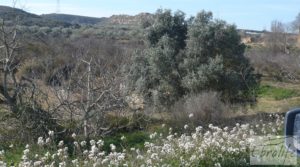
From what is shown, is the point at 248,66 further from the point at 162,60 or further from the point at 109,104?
the point at 109,104

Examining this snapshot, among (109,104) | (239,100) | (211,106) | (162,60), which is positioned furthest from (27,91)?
(239,100)

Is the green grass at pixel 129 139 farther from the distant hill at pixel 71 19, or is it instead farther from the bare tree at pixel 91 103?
the distant hill at pixel 71 19

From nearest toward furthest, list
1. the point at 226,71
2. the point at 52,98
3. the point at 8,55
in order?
the point at 8,55 < the point at 52,98 < the point at 226,71

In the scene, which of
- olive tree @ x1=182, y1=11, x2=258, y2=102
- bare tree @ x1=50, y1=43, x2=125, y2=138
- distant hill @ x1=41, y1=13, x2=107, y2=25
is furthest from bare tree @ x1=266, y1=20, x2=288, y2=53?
bare tree @ x1=50, y1=43, x2=125, y2=138

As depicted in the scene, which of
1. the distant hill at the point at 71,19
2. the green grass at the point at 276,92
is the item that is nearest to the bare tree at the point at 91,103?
the green grass at the point at 276,92

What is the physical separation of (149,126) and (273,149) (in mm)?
11677

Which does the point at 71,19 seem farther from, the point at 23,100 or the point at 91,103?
the point at 91,103

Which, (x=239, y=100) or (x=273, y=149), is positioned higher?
(x=273, y=149)

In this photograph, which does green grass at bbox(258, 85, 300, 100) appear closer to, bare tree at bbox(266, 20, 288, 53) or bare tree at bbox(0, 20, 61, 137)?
bare tree at bbox(0, 20, 61, 137)

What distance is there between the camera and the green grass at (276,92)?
31694mm

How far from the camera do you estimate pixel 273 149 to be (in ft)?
22.0

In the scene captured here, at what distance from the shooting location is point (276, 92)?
1326 inches

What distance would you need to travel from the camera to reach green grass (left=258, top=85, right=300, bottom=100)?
3169 cm

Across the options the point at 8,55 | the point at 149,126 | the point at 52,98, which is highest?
the point at 8,55
